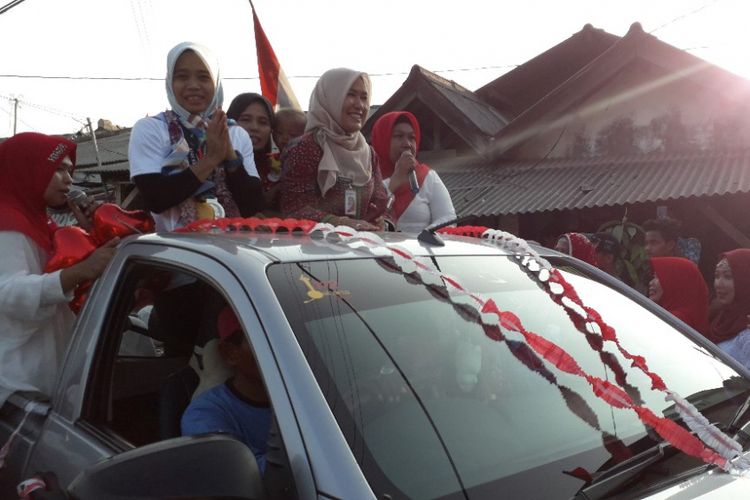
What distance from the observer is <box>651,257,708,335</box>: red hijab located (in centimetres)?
407

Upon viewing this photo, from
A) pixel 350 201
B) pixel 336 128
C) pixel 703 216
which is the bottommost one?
pixel 703 216

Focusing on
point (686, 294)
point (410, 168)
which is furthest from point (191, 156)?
point (686, 294)

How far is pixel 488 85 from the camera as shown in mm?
15867

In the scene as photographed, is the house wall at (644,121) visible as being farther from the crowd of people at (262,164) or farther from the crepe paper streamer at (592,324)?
the crepe paper streamer at (592,324)

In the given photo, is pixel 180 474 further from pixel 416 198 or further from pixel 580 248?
pixel 580 248

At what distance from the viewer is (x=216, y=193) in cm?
281

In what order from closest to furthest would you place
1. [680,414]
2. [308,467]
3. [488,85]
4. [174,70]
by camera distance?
[308,467], [680,414], [174,70], [488,85]

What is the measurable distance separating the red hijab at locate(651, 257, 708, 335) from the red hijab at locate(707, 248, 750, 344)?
16cm

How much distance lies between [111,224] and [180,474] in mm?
1357

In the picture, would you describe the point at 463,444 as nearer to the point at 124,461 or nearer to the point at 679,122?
the point at 124,461

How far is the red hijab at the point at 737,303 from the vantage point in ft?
12.6

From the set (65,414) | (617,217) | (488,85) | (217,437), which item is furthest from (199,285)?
(488,85)

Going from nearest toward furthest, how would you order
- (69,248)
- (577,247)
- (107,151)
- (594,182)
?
(69,248) < (577,247) < (594,182) < (107,151)

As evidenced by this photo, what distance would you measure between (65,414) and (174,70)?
154 cm
